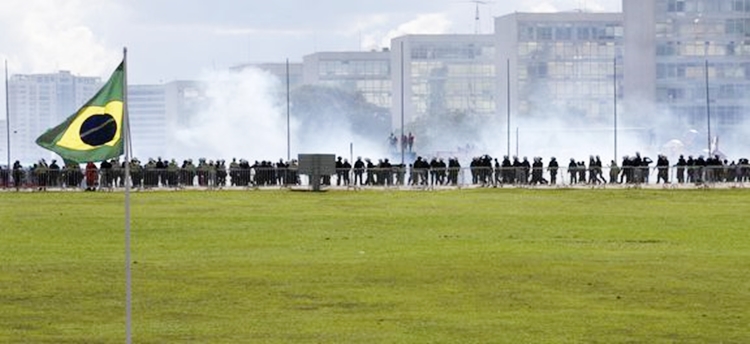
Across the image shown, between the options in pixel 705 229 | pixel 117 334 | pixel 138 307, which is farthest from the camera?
pixel 705 229

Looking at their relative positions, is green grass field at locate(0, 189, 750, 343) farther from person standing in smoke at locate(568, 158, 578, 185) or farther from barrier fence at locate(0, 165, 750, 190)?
person standing in smoke at locate(568, 158, 578, 185)

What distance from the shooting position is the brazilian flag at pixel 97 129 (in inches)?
1137

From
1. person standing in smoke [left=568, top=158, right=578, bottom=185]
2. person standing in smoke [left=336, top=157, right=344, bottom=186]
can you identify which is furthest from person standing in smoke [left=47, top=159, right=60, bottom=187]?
person standing in smoke [left=568, top=158, right=578, bottom=185]

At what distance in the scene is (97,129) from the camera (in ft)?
95.2

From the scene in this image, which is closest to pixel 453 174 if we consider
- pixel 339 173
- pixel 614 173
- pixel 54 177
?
pixel 339 173

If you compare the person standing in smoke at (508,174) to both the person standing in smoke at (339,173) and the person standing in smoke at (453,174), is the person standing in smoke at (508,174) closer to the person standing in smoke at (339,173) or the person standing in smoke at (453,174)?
the person standing in smoke at (453,174)

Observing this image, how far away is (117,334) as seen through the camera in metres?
33.9

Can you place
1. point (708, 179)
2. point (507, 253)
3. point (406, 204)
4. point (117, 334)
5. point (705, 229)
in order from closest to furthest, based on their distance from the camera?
1. point (117, 334)
2. point (507, 253)
3. point (705, 229)
4. point (406, 204)
5. point (708, 179)

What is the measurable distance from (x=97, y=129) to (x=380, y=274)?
16795mm

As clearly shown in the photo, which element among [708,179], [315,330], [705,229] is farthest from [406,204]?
[315,330]

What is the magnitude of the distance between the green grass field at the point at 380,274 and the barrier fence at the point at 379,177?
2077cm

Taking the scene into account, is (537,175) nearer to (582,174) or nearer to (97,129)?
(582,174)

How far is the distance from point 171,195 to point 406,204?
1341 centimetres

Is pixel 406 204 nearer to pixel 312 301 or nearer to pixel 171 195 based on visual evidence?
pixel 171 195
